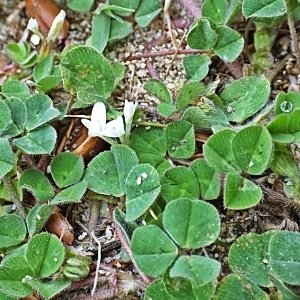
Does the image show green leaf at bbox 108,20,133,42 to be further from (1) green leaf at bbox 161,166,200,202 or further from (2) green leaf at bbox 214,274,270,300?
(2) green leaf at bbox 214,274,270,300

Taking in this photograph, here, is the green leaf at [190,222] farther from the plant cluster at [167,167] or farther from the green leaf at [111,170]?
the green leaf at [111,170]

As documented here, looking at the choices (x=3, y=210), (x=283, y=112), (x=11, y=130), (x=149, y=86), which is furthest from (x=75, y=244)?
(x=283, y=112)

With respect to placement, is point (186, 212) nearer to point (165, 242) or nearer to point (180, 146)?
point (165, 242)

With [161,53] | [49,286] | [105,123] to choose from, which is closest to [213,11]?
[161,53]

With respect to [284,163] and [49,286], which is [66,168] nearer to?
[49,286]

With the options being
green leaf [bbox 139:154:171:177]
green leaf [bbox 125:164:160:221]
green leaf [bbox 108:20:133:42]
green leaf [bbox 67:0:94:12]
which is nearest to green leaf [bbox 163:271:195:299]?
green leaf [bbox 125:164:160:221]

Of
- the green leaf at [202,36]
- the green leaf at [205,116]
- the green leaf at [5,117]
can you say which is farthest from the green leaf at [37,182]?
the green leaf at [202,36]
